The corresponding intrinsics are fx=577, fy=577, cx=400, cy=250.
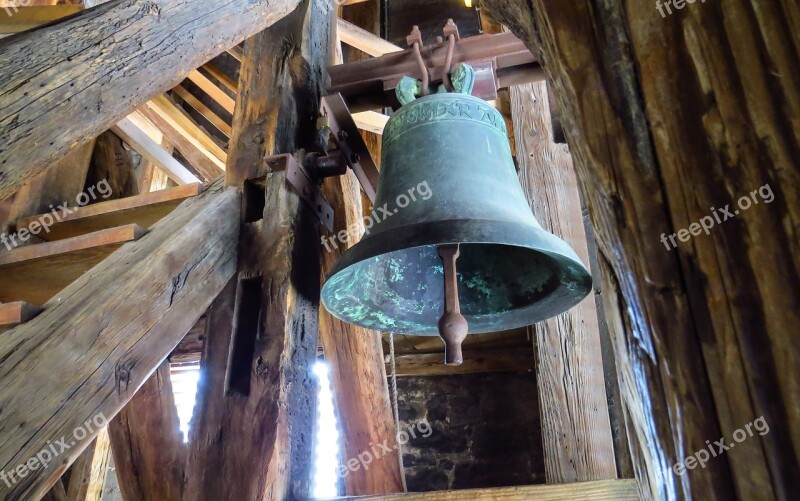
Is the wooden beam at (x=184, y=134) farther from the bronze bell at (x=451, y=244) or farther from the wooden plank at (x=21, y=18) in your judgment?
the bronze bell at (x=451, y=244)

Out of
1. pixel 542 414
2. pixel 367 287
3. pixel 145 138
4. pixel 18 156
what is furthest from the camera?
pixel 145 138

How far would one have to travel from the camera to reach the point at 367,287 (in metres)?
1.46

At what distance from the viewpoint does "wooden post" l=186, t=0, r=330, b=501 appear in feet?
3.81

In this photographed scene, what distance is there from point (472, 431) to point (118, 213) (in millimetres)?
2514

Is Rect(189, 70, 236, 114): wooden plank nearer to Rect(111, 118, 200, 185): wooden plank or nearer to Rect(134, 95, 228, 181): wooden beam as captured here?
→ Rect(134, 95, 228, 181): wooden beam

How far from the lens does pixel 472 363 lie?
362 centimetres

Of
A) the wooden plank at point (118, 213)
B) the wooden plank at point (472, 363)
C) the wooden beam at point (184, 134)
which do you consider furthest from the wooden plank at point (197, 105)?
the wooden plank at point (118, 213)

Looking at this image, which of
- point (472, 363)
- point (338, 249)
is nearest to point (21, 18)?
point (338, 249)

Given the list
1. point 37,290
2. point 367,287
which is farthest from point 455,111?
point 37,290

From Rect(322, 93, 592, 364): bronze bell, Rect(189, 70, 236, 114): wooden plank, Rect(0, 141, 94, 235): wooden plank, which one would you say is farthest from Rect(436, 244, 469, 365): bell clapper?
Rect(189, 70, 236, 114): wooden plank

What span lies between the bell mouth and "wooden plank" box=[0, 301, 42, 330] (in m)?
0.55

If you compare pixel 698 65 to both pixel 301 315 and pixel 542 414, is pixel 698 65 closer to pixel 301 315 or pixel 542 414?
pixel 301 315

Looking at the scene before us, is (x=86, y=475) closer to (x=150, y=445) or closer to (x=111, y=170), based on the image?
(x=150, y=445)

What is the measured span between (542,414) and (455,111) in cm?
88
